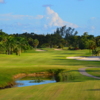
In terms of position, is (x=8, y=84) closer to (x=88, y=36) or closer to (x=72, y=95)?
(x=72, y=95)

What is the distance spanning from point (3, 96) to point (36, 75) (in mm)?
20446

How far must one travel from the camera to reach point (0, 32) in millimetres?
157000

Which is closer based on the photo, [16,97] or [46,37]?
[16,97]

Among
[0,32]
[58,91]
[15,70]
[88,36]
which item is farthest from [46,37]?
[58,91]

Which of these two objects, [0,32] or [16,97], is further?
[0,32]

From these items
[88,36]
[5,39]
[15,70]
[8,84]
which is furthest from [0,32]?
[8,84]

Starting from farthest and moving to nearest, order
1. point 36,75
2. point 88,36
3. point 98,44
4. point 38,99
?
point 88,36 → point 98,44 → point 36,75 → point 38,99

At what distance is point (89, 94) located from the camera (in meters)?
20.5

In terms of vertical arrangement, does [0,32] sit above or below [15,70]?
above

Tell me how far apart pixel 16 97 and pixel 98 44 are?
93.0 metres

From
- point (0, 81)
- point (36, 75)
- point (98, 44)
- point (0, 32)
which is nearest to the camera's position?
point (0, 81)

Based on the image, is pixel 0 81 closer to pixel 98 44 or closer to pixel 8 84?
pixel 8 84

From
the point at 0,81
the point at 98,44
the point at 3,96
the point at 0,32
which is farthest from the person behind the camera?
the point at 0,32

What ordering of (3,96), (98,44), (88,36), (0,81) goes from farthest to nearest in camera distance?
(88,36)
(98,44)
(0,81)
(3,96)
